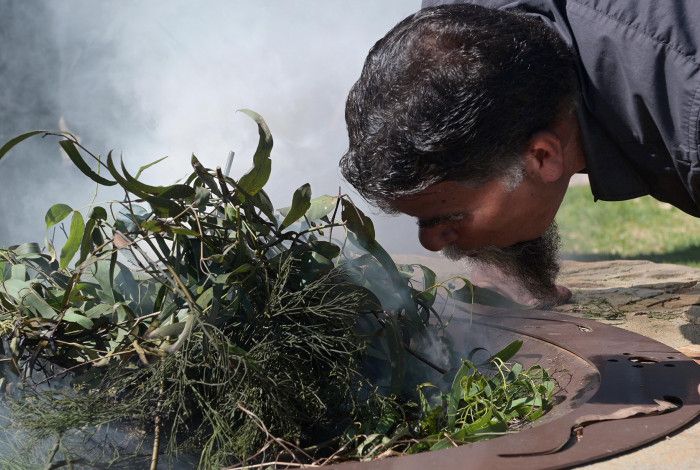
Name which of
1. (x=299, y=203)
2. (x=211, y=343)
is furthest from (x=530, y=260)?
(x=211, y=343)

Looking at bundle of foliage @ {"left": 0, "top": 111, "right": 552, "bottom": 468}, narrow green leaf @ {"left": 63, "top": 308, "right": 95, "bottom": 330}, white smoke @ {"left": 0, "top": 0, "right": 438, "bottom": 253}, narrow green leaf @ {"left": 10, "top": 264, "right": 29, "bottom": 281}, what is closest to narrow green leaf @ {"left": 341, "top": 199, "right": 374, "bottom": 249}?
bundle of foliage @ {"left": 0, "top": 111, "right": 552, "bottom": 468}

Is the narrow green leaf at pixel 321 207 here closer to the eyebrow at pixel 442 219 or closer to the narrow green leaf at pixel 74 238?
the eyebrow at pixel 442 219

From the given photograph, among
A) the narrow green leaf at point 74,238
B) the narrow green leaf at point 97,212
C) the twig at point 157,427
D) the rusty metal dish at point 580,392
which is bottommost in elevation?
the rusty metal dish at point 580,392

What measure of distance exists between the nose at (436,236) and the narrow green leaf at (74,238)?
0.67m

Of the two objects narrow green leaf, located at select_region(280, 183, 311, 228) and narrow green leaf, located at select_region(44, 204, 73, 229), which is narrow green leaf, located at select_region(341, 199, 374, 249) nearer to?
narrow green leaf, located at select_region(280, 183, 311, 228)

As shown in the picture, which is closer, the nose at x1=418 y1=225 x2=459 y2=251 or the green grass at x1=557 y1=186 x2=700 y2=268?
the nose at x1=418 y1=225 x2=459 y2=251

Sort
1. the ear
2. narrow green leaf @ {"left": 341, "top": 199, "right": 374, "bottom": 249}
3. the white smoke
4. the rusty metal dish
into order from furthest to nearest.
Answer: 1. the white smoke
2. the ear
3. narrow green leaf @ {"left": 341, "top": 199, "right": 374, "bottom": 249}
4. the rusty metal dish

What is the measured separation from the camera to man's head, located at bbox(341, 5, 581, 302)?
1.62 metres

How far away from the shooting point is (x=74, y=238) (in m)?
1.51

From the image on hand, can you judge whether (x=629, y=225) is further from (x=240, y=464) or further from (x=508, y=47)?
(x=240, y=464)

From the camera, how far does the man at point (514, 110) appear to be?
163 centimetres

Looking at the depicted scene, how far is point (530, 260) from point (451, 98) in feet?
2.46

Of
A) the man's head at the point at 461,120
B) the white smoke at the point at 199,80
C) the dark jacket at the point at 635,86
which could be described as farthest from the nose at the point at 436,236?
the white smoke at the point at 199,80

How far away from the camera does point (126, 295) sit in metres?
1.60
